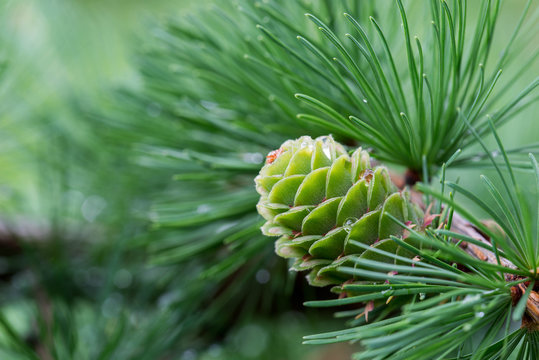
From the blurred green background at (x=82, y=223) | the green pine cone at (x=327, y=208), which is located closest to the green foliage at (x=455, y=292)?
the green pine cone at (x=327, y=208)

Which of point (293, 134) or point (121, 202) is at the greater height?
point (293, 134)

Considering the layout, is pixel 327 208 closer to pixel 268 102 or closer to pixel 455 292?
pixel 455 292

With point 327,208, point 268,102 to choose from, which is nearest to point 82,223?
point 268,102

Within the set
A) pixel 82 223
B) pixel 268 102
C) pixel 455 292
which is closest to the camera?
pixel 455 292

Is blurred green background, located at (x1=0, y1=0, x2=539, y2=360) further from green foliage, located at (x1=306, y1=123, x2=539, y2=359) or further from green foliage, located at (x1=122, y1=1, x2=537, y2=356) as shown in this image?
green foliage, located at (x1=306, y1=123, x2=539, y2=359)

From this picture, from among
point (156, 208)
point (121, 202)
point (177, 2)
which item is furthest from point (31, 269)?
point (177, 2)

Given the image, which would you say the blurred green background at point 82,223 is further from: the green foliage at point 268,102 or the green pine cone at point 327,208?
the green pine cone at point 327,208

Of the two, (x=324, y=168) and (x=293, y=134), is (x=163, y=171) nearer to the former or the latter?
(x=293, y=134)
